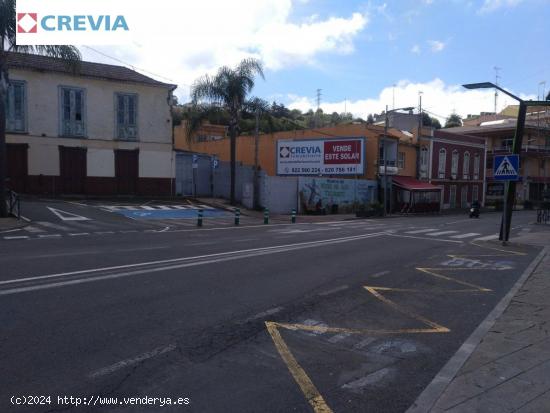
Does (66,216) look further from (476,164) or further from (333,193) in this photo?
(476,164)

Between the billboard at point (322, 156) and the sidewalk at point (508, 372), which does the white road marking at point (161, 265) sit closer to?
the sidewalk at point (508, 372)

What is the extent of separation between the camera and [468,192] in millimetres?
55031

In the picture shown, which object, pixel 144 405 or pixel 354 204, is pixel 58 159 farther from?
pixel 144 405

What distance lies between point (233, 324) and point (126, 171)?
2780 cm

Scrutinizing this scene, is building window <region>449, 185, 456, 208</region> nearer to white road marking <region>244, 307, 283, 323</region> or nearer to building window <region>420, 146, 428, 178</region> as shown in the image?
building window <region>420, 146, 428, 178</region>

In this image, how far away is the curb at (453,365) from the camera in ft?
13.6

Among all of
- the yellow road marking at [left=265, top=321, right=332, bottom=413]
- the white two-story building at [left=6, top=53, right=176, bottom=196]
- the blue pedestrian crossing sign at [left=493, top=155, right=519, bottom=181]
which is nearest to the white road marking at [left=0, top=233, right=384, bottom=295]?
the yellow road marking at [left=265, top=321, right=332, bottom=413]

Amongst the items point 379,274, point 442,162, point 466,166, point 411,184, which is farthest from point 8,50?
point 466,166

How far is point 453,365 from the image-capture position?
5.03 meters

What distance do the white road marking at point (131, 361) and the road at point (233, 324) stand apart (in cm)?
2

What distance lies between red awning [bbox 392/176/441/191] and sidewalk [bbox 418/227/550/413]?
116ft

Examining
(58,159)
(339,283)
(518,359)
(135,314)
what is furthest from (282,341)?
(58,159)

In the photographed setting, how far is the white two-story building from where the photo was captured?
2905 centimetres

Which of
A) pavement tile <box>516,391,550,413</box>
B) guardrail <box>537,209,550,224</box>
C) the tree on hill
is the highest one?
the tree on hill
